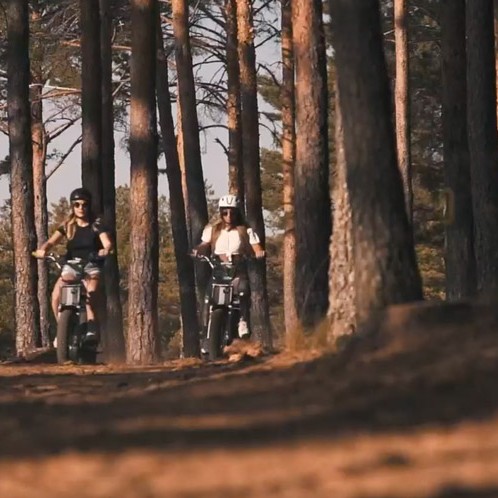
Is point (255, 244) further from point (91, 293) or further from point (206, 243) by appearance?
point (91, 293)

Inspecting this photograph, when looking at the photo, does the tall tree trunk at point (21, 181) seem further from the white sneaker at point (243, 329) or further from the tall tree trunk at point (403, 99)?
the tall tree trunk at point (403, 99)

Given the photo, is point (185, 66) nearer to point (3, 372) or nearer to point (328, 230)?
point (328, 230)

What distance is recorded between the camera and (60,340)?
16.7 metres

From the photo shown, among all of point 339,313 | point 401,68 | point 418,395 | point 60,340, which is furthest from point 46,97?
point 418,395

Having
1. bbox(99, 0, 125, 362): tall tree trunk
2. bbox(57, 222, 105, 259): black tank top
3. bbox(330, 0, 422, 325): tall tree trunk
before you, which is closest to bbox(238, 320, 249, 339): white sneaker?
bbox(57, 222, 105, 259): black tank top

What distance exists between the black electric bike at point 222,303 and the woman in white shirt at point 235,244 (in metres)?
0.06

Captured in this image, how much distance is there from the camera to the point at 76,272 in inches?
668

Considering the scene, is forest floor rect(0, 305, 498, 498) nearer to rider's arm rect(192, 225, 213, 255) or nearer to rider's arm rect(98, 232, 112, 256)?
rider's arm rect(98, 232, 112, 256)

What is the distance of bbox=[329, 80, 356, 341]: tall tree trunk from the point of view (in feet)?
41.7

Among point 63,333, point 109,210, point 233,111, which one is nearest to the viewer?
point 63,333

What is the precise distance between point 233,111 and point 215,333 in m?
20.2

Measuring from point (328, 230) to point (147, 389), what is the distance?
7.20m

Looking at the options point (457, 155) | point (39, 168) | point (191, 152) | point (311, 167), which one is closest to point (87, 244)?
point (311, 167)

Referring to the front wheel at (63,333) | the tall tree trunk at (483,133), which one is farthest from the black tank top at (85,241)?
the tall tree trunk at (483,133)
